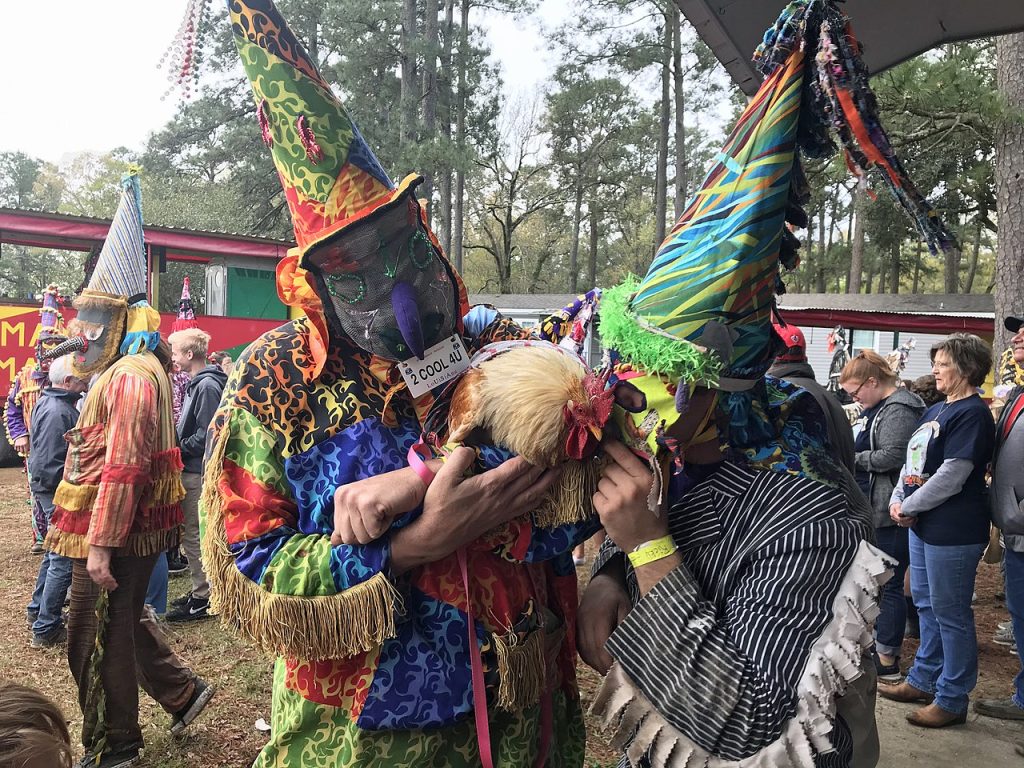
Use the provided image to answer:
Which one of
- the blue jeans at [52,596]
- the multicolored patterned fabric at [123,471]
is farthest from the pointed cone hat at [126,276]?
the blue jeans at [52,596]

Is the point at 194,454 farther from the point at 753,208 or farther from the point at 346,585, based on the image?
the point at 753,208

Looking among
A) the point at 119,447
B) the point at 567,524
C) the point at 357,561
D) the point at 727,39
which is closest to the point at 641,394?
the point at 567,524

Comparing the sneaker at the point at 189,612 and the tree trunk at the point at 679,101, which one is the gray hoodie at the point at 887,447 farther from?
the tree trunk at the point at 679,101

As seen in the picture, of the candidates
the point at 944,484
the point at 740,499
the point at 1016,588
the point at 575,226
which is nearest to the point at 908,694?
the point at 1016,588

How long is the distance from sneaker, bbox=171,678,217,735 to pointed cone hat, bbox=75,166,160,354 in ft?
6.00

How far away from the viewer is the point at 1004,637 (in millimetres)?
5309

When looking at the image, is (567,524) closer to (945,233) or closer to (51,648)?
(945,233)

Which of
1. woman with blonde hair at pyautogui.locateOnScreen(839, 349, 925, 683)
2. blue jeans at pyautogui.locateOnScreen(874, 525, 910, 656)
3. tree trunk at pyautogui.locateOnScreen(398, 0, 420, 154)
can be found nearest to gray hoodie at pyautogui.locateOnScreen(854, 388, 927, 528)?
woman with blonde hair at pyautogui.locateOnScreen(839, 349, 925, 683)

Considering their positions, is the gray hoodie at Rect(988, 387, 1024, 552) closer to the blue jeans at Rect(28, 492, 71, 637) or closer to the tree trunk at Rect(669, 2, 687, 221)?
the blue jeans at Rect(28, 492, 71, 637)

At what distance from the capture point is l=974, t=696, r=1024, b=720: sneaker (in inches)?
161

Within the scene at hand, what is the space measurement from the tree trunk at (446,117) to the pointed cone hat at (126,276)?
12.5 meters

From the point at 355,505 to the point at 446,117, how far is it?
68.8 ft

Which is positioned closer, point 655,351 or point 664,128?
point 655,351

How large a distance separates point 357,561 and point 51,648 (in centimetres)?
468
